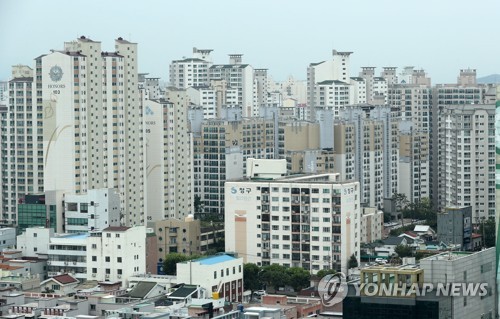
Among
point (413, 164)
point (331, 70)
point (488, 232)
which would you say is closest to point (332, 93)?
point (331, 70)

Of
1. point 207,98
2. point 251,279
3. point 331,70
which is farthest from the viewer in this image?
point 331,70

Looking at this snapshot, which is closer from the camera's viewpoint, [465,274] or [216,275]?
[465,274]

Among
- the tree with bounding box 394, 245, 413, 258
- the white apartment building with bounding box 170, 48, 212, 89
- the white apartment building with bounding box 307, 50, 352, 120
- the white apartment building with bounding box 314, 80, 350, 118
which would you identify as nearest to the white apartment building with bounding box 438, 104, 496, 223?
the tree with bounding box 394, 245, 413, 258

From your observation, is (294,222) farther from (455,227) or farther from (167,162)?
(167,162)

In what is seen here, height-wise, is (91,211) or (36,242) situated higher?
(91,211)

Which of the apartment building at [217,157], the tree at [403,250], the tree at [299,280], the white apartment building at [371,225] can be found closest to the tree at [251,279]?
the tree at [299,280]

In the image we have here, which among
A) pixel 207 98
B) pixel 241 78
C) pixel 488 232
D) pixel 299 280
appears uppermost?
pixel 241 78

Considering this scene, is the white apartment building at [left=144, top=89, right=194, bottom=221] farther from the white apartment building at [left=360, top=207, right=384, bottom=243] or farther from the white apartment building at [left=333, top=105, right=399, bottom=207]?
the white apartment building at [left=333, top=105, right=399, bottom=207]
